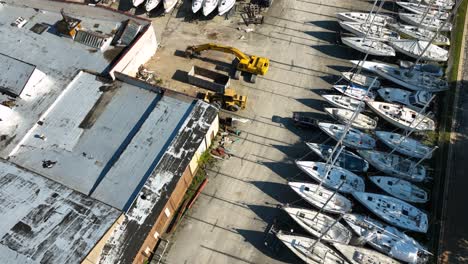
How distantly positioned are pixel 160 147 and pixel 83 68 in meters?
13.5

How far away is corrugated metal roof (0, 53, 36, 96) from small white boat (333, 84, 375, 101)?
32.2m

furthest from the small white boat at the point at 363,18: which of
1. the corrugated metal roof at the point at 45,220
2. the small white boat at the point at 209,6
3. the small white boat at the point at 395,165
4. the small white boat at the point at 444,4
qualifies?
the corrugated metal roof at the point at 45,220

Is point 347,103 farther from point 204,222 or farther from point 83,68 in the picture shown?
point 83,68

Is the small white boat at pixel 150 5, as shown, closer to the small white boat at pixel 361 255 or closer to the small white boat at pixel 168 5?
the small white boat at pixel 168 5

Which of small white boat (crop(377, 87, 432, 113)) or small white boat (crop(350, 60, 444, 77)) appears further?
small white boat (crop(350, 60, 444, 77))

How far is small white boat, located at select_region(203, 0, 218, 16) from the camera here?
45.5 meters

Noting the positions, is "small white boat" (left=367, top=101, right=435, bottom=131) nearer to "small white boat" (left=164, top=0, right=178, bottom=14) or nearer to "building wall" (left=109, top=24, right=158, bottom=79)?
"building wall" (left=109, top=24, right=158, bottom=79)

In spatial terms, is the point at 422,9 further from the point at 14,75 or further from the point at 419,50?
the point at 14,75

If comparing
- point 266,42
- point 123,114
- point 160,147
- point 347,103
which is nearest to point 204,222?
point 160,147

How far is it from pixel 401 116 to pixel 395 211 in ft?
35.4

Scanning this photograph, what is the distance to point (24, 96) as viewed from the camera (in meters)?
34.7

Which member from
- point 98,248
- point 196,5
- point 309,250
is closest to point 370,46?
point 196,5

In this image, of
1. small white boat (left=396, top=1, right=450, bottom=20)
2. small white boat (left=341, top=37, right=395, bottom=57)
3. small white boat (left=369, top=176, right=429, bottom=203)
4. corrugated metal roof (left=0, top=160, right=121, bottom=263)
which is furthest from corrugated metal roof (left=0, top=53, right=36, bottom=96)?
small white boat (left=396, top=1, right=450, bottom=20)

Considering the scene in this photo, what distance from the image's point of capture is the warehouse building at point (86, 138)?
26.5m
